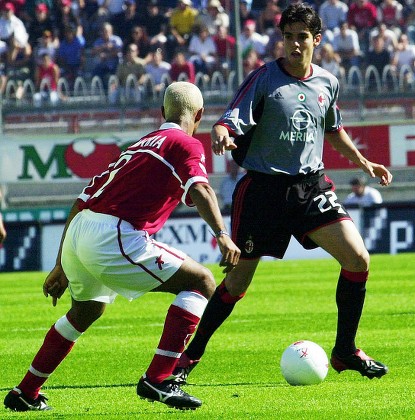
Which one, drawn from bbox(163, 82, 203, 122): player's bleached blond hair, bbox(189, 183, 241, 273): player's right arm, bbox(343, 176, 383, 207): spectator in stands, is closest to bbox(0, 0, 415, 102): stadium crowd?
bbox(343, 176, 383, 207): spectator in stands

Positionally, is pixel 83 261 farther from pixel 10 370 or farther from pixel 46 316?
pixel 46 316

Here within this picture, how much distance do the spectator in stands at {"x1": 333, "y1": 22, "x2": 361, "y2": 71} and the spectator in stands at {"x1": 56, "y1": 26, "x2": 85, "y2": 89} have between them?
5.44 metres

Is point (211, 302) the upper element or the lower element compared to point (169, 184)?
lower

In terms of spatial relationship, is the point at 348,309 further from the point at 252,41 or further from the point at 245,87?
the point at 252,41

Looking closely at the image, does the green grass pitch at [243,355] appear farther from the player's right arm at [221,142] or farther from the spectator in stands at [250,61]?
the spectator in stands at [250,61]

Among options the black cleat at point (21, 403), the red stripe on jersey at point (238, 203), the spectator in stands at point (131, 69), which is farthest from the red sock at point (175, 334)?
the spectator in stands at point (131, 69)

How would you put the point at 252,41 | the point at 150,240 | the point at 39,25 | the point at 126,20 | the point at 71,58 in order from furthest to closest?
1. the point at 39,25
2. the point at 126,20
3. the point at 71,58
4. the point at 252,41
5. the point at 150,240

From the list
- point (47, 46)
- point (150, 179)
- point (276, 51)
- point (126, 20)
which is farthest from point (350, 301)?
point (126, 20)

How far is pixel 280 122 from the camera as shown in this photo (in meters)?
7.36

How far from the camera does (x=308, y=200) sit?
738 centimetres

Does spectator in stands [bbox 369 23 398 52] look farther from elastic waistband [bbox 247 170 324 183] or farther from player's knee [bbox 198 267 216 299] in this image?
player's knee [bbox 198 267 216 299]

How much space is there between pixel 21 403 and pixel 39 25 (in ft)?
66.0

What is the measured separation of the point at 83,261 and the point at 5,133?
16.8m

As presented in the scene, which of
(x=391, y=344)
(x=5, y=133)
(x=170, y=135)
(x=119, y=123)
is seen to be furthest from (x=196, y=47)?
(x=170, y=135)
